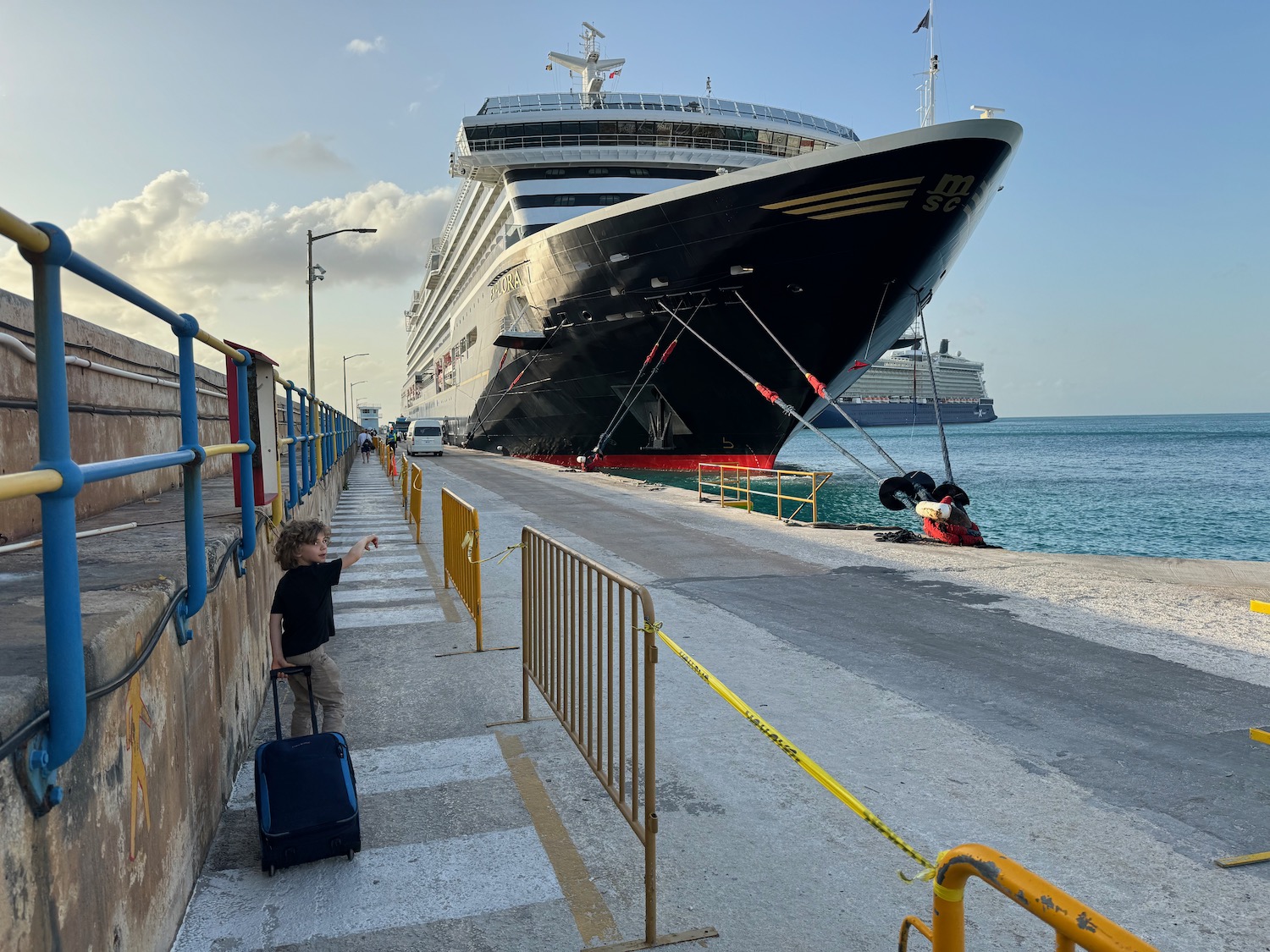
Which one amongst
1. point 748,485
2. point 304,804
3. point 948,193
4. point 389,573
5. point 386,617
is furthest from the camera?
point 948,193

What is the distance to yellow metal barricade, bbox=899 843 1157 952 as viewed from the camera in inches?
55.7

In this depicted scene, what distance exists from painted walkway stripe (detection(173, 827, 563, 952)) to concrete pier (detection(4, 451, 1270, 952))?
0.01 meters

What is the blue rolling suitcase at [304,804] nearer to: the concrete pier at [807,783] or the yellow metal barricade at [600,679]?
the concrete pier at [807,783]

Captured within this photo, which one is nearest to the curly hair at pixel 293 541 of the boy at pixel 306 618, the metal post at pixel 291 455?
the boy at pixel 306 618

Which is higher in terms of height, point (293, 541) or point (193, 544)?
point (193, 544)

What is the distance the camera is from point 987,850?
173 cm

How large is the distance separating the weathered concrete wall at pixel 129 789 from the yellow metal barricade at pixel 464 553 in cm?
260

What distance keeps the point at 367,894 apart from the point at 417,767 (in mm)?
1192

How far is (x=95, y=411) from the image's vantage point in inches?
221

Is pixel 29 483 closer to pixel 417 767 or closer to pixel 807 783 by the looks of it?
pixel 417 767

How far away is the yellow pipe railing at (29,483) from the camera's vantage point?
1.61 m

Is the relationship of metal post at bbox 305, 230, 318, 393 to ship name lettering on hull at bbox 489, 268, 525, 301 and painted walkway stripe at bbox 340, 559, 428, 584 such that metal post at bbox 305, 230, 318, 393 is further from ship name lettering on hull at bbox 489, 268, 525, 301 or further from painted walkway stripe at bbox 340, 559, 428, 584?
painted walkway stripe at bbox 340, 559, 428, 584

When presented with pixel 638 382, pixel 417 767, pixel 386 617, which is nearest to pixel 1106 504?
pixel 638 382

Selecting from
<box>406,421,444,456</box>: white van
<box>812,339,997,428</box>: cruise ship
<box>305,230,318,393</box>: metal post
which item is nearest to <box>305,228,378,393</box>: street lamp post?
<box>305,230,318,393</box>: metal post
